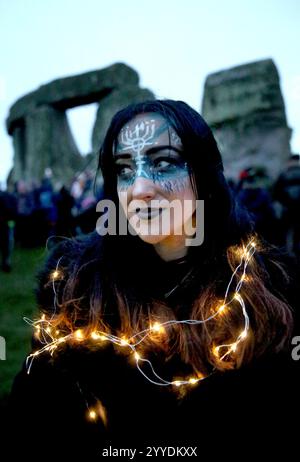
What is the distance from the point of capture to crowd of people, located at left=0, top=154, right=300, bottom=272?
4.80 metres

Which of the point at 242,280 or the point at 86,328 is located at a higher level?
the point at 242,280

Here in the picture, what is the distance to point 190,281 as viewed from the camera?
4.76 ft

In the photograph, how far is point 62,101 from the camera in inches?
502

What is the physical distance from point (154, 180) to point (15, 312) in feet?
12.2

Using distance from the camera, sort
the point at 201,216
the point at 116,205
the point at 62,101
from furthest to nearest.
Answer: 1. the point at 62,101
2. the point at 116,205
3. the point at 201,216

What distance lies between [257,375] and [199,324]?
0.25m

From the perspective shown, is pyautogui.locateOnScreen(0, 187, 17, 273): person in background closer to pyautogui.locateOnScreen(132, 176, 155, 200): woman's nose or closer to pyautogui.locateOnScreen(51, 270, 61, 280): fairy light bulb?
pyautogui.locateOnScreen(51, 270, 61, 280): fairy light bulb

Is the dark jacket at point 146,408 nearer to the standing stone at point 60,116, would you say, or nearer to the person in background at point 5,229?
the person in background at point 5,229

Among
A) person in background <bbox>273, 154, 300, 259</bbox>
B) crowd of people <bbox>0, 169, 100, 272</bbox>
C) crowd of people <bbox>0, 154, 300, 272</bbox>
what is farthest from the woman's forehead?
crowd of people <bbox>0, 169, 100, 272</bbox>

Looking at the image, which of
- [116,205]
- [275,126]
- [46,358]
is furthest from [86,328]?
[275,126]

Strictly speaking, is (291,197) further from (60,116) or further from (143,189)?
(60,116)

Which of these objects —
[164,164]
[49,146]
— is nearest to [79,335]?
[164,164]

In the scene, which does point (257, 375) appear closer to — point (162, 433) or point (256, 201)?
point (162, 433)
